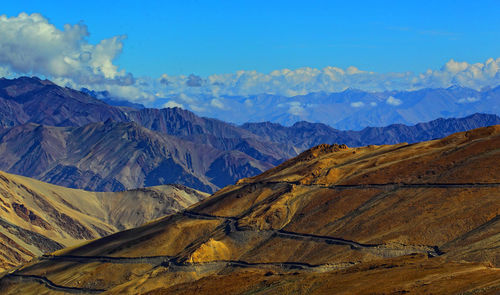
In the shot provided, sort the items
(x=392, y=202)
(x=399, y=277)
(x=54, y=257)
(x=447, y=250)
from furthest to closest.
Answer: (x=54, y=257), (x=392, y=202), (x=447, y=250), (x=399, y=277)

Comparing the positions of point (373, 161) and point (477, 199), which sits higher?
point (373, 161)

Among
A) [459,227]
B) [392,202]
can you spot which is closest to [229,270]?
[392,202]

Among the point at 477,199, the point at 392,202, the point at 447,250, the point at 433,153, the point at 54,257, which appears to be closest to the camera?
the point at 447,250

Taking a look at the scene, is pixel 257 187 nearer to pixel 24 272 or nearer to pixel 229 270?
pixel 229 270

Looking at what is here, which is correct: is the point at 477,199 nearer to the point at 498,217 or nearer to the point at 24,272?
the point at 498,217

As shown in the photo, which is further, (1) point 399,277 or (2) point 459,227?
(2) point 459,227

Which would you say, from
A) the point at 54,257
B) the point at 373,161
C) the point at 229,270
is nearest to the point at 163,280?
the point at 229,270
